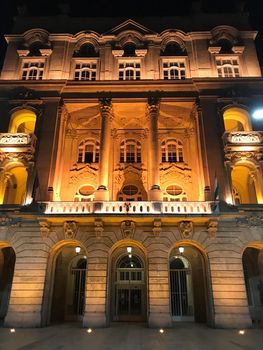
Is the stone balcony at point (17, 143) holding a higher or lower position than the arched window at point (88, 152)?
lower

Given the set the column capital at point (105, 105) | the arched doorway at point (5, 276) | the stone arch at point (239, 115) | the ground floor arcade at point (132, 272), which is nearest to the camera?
the ground floor arcade at point (132, 272)

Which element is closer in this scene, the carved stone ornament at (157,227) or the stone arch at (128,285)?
the carved stone ornament at (157,227)

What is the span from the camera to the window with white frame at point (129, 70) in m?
25.4

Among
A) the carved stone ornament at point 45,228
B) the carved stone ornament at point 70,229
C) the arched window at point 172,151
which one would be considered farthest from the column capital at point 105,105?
the carved stone ornament at point 45,228

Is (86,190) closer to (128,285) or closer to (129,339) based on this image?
(128,285)

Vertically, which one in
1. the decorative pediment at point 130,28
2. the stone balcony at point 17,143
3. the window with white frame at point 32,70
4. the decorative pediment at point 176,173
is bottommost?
the decorative pediment at point 176,173

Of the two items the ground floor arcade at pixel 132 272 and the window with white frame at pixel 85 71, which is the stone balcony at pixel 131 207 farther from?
the window with white frame at pixel 85 71

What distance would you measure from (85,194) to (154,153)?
22.4 feet

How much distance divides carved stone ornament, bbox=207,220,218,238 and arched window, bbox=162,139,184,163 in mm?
8274

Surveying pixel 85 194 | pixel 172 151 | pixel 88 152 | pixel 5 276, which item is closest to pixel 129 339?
pixel 85 194

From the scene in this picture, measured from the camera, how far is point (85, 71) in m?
25.9

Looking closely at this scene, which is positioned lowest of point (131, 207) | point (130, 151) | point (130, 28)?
point (131, 207)

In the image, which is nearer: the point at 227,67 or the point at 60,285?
the point at 60,285

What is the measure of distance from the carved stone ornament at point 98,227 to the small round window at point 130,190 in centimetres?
670
